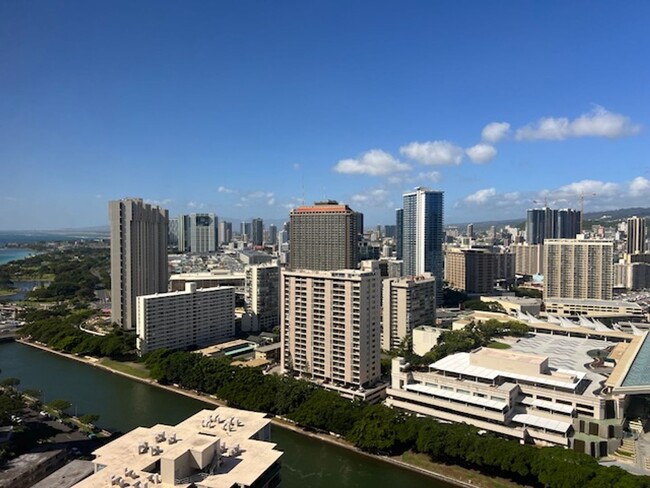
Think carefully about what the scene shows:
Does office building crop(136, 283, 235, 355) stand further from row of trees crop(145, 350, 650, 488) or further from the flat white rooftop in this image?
the flat white rooftop

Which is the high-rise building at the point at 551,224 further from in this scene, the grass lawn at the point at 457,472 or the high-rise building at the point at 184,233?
the grass lawn at the point at 457,472

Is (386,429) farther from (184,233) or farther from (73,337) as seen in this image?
(184,233)

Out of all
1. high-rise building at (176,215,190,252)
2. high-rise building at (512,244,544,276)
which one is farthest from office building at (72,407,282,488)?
high-rise building at (176,215,190,252)

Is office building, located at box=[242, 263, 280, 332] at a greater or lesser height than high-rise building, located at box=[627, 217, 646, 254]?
lesser

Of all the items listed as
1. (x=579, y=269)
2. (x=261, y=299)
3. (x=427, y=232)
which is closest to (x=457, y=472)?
(x=261, y=299)

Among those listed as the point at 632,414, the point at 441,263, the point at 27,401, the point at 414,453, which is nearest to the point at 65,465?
the point at 27,401

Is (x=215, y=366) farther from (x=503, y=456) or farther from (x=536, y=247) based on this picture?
(x=536, y=247)

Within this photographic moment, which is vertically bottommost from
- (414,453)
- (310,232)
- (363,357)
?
(414,453)
